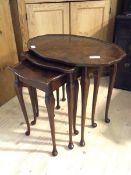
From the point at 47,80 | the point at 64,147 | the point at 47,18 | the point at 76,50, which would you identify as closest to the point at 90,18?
the point at 47,18

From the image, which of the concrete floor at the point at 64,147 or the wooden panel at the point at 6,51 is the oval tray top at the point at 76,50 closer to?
the wooden panel at the point at 6,51

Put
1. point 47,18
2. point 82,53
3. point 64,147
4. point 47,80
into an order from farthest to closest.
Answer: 1. point 47,18
2. point 64,147
3. point 82,53
4. point 47,80

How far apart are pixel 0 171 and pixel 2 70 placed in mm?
953

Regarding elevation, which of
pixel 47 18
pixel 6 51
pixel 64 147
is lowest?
pixel 64 147

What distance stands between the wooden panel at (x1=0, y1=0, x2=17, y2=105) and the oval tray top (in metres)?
0.44

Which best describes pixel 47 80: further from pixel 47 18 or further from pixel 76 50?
pixel 47 18

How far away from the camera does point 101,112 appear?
188cm

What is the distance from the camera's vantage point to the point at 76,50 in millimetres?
1330

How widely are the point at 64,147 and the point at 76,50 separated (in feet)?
2.42

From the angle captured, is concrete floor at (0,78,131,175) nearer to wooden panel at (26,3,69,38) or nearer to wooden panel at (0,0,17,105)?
wooden panel at (0,0,17,105)

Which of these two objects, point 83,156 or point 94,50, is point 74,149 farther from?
point 94,50

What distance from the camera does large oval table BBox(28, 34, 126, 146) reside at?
1177mm

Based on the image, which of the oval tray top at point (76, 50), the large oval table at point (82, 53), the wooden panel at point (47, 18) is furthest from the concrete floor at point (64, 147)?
the wooden panel at point (47, 18)

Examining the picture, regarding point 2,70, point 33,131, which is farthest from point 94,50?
point 2,70
